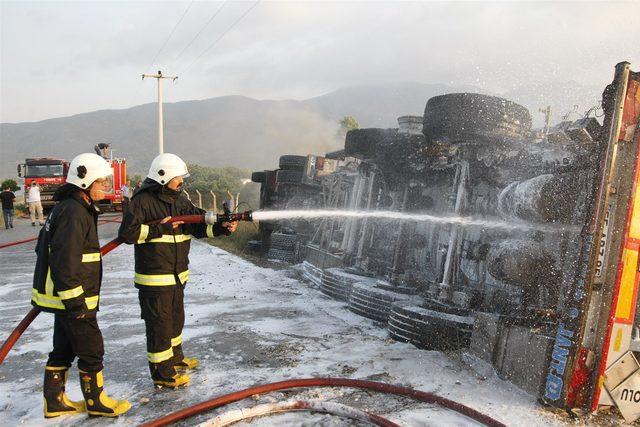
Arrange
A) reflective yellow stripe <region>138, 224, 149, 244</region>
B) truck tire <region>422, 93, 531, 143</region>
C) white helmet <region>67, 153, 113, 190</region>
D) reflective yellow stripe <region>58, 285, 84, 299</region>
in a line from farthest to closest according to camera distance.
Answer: truck tire <region>422, 93, 531, 143</region>, reflective yellow stripe <region>138, 224, 149, 244</region>, white helmet <region>67, 153, 113, 190</region>, reflective yellow stripe <region>58, 285, 84, 299</region>

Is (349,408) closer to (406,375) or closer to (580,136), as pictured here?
(406,375)

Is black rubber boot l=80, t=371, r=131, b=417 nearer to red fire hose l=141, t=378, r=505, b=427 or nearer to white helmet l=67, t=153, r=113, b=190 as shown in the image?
red fire hose l=141, t=378, r=505, b=427

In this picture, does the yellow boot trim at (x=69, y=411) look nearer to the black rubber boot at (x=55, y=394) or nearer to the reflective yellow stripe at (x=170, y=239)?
the black rubber boot at (x=55, y=394)

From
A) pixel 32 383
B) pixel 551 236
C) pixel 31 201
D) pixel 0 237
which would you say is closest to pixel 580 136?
pixel 551 236

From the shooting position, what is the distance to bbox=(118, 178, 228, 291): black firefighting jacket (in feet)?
11.7

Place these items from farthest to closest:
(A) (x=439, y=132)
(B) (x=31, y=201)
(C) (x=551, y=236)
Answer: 1. (B) (x=31, y=201)
2. (A) (x=439, y=132)
3. (C) (x=551, y=236)

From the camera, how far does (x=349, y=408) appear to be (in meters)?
3.31

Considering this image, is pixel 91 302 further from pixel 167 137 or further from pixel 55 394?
pixel 167 137

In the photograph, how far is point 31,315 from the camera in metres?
3.32

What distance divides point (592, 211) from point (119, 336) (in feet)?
15.7

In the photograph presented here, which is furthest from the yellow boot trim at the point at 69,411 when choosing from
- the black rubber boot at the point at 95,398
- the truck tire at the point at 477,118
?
the truck tire at the point at 477,118

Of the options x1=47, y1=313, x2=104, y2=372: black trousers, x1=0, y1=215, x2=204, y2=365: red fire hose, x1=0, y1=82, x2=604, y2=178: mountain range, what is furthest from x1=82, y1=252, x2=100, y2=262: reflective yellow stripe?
x1=0, y1=82, x2=604, y2=178: mountain range

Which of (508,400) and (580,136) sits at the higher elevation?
(580,136)

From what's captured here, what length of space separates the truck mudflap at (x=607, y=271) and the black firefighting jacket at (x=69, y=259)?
3.47m
